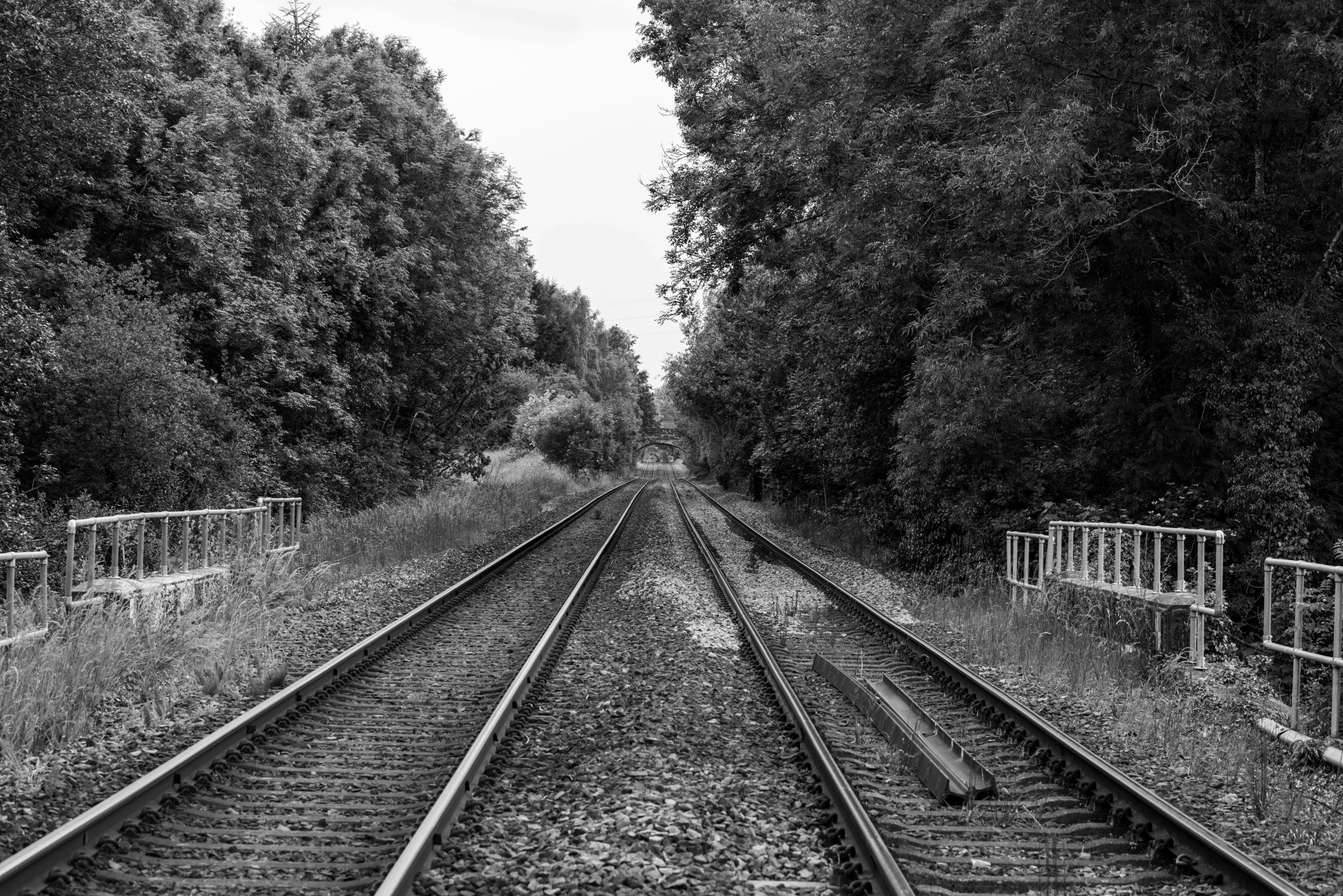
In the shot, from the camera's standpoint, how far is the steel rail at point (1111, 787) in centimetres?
396

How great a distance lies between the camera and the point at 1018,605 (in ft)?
36.6

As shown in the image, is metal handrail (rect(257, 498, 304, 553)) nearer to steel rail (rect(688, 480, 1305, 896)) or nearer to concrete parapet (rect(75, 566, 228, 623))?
concrete parapet (rect(75, 566, 228, 623))

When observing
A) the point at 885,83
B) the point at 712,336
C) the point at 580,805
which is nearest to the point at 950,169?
the point at 885,83

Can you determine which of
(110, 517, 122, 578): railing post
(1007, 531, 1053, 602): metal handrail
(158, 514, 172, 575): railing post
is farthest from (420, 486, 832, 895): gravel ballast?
(1007, 531, 1053, 602): metal handrail

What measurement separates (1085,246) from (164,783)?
11.3 metres

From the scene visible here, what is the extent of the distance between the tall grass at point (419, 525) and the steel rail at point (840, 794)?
8281 millimetres

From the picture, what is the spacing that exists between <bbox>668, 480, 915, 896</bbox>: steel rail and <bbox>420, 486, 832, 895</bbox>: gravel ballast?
4.5 inches

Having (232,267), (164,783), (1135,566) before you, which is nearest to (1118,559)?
(1135,566)

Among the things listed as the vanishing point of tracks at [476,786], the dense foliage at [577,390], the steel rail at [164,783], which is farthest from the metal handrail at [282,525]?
the dense foliage at [577,390]

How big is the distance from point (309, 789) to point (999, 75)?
1139cm

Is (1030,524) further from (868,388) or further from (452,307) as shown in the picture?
(452,307)

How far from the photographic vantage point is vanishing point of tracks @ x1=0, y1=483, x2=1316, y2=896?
13.3ft

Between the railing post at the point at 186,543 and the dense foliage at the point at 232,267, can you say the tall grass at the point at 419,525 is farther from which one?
the railing post at the point at 186,543

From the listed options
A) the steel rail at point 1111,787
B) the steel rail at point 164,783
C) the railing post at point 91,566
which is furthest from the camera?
the railing post at point 91,566
